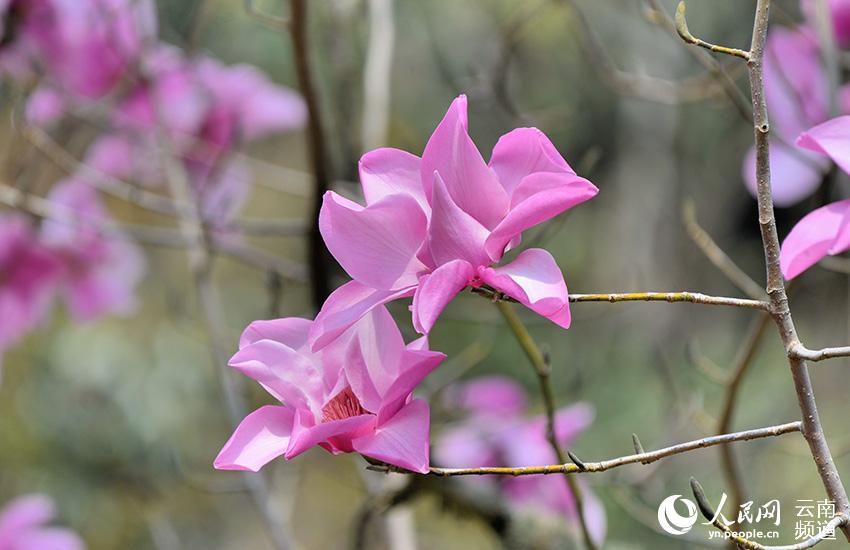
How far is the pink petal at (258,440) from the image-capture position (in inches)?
12.2

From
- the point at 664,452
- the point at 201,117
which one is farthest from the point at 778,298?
the point at 201,117

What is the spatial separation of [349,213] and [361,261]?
16 mm

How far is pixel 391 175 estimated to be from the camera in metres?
0.34

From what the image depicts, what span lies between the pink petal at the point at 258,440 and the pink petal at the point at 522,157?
0.11 meters

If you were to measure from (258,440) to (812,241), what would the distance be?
0.21 meters

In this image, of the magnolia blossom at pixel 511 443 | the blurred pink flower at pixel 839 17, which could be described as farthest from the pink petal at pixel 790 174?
the magnolia blossom at pixel 511 443

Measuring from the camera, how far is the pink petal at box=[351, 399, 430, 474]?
30cm

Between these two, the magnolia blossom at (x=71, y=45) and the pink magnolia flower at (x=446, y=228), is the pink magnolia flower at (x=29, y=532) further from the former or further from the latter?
the pink magnolia flower at (x=446, y=228)

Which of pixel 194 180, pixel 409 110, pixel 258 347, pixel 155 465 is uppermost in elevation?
pixel 258 347

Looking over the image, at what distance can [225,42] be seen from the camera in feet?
5.25

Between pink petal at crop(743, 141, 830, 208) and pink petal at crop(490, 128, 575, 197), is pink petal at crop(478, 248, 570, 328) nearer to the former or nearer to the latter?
pink petal at crop(490, 128, 575, 197)

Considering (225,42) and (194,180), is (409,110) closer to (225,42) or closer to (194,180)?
(225,42)

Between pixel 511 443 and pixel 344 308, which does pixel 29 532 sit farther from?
pixel 344 308

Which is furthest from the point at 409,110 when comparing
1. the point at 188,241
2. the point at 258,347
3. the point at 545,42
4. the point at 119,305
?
the point at 258,347
